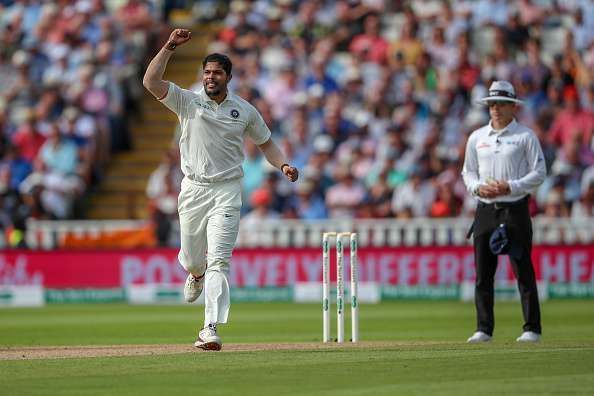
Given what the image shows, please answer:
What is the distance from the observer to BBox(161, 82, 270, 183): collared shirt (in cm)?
1120

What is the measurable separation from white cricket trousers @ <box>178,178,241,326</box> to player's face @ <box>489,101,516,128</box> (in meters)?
2.38

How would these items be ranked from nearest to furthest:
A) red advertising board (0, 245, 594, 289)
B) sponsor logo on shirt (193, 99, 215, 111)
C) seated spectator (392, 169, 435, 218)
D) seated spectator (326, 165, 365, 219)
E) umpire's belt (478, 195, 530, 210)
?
sponsor logo on shirt (193, 99, 215, 111) < umpire's belt (478, 195, 530, 210) < red advertising board (0, 245, 594, 289) < seated spectator (392, 169, 435, 218) < seated spectator (326, 165, 365, 219)

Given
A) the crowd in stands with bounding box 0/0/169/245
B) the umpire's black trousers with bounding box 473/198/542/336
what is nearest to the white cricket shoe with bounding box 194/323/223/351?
the umpire's black trousers with bounding box 473/198/542/336

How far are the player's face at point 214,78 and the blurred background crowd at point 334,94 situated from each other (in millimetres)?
9818

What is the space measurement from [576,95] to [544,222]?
2323 millimetres

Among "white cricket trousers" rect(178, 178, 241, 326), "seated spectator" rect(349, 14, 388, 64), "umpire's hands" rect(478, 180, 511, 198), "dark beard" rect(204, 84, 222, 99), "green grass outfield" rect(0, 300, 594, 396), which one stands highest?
"seated spectator" rect(349, 14, 388, 64)

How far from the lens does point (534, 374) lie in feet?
29.9

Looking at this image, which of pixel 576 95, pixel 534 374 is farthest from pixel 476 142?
pixel 576 95

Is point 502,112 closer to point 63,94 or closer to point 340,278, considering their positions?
point 340,278

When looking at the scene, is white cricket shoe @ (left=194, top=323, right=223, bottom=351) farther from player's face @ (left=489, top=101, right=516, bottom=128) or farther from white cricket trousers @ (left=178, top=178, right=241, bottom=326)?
player's face @ (left=489, top=101, right=516, bottom=128)

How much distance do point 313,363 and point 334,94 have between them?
12.9 meters

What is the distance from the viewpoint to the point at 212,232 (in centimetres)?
1108

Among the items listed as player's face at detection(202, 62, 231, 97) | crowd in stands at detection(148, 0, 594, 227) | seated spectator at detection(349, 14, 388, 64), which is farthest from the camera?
seated spectator at detection(349, 14, 388, 64)

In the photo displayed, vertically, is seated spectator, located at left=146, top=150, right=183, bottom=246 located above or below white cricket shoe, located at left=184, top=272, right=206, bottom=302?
above
